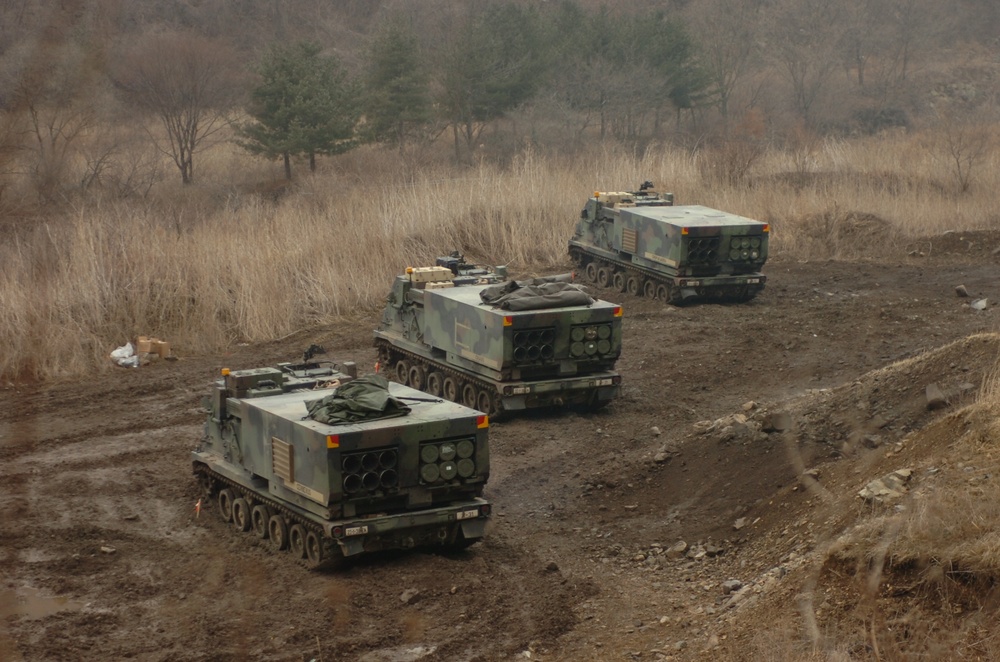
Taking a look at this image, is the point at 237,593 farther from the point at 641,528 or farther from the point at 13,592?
the point at 641,528

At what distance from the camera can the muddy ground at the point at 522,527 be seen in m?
8.95

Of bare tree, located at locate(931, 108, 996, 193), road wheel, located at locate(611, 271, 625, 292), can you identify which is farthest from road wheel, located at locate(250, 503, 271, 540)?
bare tree, located at locate(931, 108, 996, 193)

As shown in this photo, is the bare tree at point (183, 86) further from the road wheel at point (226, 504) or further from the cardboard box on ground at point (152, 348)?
the road wheel at point (226, 504)

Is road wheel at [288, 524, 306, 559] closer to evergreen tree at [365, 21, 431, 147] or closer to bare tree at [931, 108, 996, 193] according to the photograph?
bare tree at [931, 108, 996, 193]

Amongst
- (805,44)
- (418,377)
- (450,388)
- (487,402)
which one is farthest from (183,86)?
(805,44)

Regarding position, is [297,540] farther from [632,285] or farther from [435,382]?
[632,285]

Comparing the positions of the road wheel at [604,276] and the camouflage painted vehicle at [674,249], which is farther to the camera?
the road wheel at [604,276]

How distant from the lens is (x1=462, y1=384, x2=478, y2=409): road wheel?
15289 millimetres

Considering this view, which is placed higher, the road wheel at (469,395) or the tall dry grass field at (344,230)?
the tall dry grass field at (344,230)

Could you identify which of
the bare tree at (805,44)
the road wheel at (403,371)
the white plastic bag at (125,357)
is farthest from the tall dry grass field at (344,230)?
the bare tree at (805,44)

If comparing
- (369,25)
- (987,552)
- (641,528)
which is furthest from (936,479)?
(369,25)

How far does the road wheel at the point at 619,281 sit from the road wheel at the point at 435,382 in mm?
7140

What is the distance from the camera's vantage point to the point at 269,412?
1063 cm

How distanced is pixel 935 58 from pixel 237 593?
51.3m
